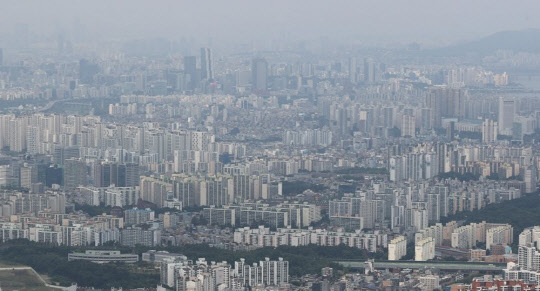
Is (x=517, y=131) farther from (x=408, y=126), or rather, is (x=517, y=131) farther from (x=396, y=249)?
(x=396, y=249)

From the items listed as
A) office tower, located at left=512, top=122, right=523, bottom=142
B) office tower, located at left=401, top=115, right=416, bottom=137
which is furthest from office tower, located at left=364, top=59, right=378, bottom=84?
office tower, located at left=512, top=122, right=523, bottom=142

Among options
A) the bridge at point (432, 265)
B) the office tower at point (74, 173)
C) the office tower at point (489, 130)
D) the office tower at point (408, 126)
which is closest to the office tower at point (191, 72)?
the office tower at point (408, 126)

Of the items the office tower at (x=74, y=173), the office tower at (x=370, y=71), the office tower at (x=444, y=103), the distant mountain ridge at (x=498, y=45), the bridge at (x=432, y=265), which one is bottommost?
the bridge at (x=432, y=265)

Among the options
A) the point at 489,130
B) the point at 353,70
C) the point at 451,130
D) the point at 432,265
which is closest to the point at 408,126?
the point at 451,130

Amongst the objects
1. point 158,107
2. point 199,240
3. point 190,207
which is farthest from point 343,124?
point 199,240

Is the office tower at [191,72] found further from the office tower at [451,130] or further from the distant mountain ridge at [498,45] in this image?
the office tower at [451,130]
